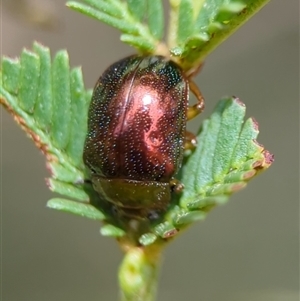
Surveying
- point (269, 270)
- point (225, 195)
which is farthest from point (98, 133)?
point (269, 270)

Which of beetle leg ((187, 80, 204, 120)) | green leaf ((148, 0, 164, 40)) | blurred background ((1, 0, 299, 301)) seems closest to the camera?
green leaf ((148, 0, 164, 40))

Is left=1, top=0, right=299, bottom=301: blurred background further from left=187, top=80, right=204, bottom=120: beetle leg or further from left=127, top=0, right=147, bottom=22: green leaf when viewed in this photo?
left=127, top=0, right=147, bottom=22: green leaf

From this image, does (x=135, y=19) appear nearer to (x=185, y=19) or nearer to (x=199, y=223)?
(x=185, y=19)

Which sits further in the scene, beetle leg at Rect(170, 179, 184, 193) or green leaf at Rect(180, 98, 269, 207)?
beetle leg at Rect(170, 179, 184, 193)

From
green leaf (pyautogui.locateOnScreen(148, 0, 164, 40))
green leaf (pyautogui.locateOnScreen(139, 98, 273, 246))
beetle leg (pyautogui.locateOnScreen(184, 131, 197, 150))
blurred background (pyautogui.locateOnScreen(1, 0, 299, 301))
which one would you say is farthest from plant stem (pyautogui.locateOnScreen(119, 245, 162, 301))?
blurred background (pyautogui.locateOnScreen(1, 0, 299, 301))

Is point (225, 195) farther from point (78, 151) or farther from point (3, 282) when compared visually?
point (3, 282)

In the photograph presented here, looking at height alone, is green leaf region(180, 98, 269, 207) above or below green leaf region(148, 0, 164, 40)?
below

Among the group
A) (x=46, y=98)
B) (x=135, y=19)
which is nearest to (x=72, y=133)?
(x=46, y=98)
